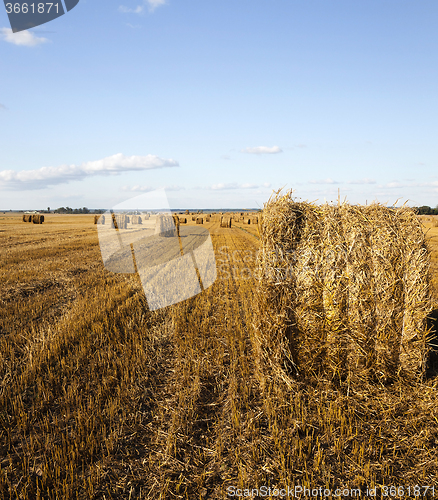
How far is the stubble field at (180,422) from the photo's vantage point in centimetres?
270

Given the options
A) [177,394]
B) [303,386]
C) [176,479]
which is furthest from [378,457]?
[177,394]

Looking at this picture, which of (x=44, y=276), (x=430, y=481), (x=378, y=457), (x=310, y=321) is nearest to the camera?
(x=430, y=481)

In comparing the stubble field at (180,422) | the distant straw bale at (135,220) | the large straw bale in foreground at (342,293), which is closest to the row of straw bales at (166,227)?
the stubble field at (180,422)

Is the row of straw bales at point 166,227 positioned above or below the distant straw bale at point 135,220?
below

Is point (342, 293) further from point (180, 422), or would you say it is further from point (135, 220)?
point (135, 220)

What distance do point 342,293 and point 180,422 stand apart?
2.51 metres

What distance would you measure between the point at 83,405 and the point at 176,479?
1533 millimetres

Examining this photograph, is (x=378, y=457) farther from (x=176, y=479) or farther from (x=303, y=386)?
(x=176, y=479)

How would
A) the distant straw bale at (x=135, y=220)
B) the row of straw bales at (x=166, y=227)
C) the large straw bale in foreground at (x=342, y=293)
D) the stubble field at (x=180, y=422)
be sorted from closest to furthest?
the stubble field at (x=180, y=422) < the large straw bale in foreground at (x=342, y=293) < the row of straw bales at (x=166, y=227) < the distant straw bale at (x=135, y=220)

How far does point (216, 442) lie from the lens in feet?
10.3

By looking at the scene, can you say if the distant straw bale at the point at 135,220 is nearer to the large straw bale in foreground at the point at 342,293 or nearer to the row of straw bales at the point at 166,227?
the row of straw bales at the point at 166,227

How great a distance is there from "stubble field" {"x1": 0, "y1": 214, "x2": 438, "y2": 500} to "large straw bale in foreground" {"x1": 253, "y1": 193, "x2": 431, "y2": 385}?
1.08 ft

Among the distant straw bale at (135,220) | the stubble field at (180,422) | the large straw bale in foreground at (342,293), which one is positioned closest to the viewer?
the stubble field at (180,422)

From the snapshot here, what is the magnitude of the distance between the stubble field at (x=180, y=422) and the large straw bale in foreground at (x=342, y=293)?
0.33 m
